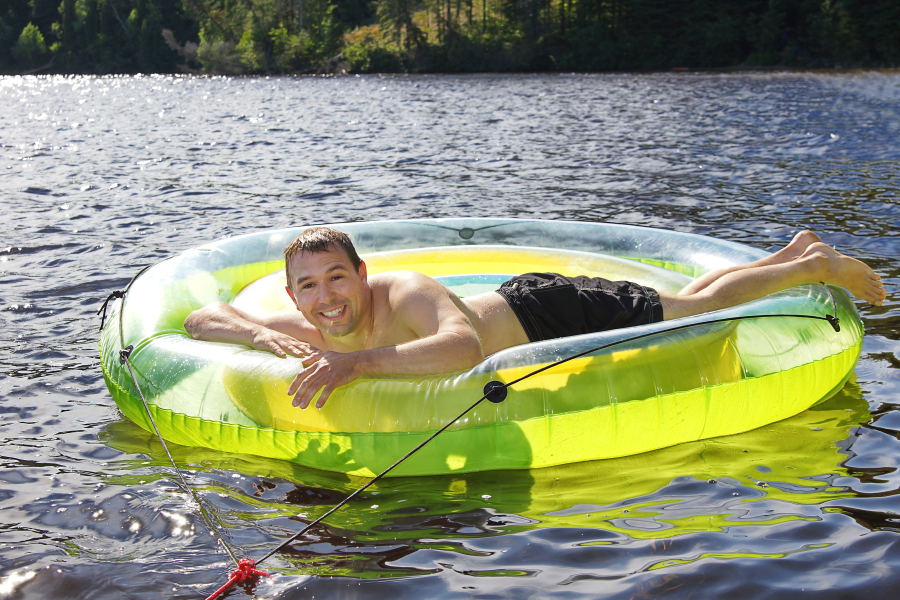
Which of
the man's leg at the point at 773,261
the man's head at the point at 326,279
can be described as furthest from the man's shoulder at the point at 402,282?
the man's leg at the point at 773,261

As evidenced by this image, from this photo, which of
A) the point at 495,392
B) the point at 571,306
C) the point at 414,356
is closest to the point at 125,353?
the point at 414,356

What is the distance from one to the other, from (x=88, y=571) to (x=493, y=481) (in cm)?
146

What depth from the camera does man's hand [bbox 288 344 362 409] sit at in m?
3.01

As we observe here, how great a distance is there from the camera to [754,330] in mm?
3449

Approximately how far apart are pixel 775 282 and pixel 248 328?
2518mm

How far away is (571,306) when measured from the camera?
146 inches

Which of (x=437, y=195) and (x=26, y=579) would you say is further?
(x=437, y=195)

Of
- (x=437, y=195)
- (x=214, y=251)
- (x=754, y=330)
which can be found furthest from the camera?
(x=437, y=195)

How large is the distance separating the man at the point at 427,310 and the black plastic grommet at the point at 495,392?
0.45 feet

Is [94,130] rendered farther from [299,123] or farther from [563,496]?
[563,496]

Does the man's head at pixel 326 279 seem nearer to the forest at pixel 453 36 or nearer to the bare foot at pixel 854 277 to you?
the bare foot at pixel 854 277

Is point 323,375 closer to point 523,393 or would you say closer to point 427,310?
point 427,310

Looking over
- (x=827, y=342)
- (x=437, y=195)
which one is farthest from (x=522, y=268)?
(x=437, y=195)

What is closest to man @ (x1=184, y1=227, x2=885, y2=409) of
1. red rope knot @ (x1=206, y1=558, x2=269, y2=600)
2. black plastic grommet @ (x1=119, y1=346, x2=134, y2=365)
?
black plastic grommet @ (x1=119, y1=346, x2=134, y2=365)
